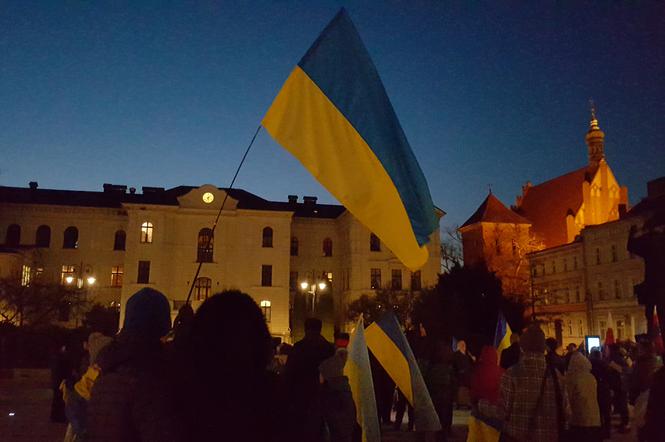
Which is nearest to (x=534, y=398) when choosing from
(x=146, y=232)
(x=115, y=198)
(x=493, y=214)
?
(x=146, y=232)

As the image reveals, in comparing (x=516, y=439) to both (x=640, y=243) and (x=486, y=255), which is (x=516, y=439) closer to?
(x=640, y=243)

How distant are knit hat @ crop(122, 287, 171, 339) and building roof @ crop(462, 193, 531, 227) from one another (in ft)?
234

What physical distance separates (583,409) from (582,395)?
0.18 m

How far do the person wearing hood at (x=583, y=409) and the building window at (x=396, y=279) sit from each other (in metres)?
46.0

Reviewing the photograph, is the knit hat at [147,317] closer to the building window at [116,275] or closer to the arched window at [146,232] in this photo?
the arched window at [146,232]

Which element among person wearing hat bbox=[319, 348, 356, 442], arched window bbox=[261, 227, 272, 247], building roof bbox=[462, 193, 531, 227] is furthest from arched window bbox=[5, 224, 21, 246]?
person wearing hat bbox=[319, 348, 356, 442]

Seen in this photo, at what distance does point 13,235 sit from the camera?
52719mm

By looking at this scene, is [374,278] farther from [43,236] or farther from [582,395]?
[582,395]

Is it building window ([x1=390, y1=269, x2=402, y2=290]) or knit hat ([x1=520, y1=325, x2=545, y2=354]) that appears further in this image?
building window ([x1=390, y1=269, x2=402, y2=290])

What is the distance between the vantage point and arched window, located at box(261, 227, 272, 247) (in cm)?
5394

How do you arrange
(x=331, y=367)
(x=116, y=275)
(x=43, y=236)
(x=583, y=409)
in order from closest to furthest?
(x=331, y=367), (x=583, y=409), (x=43, y=236), (x=116, y=275)

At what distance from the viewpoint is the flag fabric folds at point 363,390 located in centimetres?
775

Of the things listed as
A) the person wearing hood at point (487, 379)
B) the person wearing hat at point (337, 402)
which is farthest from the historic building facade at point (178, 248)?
the person wearing hat at point (337, 402)

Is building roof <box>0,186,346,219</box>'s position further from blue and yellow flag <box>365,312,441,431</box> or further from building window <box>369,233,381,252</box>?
blue and yellow flag <box>365,312,441,431</box>
